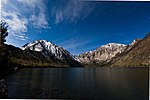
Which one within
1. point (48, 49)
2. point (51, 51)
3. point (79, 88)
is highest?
point (48, 49)

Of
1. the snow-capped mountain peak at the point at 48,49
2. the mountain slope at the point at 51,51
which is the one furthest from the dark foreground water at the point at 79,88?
the snow-capped mountain peak at the point at 48,49

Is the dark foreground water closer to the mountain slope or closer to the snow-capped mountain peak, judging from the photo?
the mountain slope

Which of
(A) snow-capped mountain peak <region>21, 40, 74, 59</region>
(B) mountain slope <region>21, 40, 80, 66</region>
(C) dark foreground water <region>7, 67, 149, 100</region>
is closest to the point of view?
(C) dark foreground water <region>7, 67, 149, 100</region>

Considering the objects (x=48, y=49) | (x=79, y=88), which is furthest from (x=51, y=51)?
(x=79, y=88)

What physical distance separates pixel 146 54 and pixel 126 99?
366 ft

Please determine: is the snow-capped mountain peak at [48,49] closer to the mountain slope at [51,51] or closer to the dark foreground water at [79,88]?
the mountain slope at [51,51]

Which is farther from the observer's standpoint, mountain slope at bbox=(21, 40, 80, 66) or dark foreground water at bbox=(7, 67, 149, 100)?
mountain slope at bbox=(21, 40, 80, 66)

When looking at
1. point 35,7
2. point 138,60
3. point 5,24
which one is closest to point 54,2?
point 35,7

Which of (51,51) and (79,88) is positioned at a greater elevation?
(51,51)

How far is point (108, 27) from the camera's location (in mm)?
87938

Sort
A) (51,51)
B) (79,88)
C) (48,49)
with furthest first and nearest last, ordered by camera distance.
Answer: (48,49)
(51,51)
(79,88)

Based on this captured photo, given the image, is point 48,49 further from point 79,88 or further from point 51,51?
point 79,88

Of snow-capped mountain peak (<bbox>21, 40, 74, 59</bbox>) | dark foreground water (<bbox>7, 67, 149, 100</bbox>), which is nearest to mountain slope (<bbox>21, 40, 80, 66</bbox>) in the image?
snow-capped mountain peak (<bbox>21, 40, 74, 59</bbox>)

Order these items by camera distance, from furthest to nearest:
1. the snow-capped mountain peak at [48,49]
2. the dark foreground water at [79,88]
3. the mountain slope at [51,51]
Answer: the snow-capped mountain peak at [48,49] → the mountain slope at [51,51] → the dark foreground water at [79,88]
